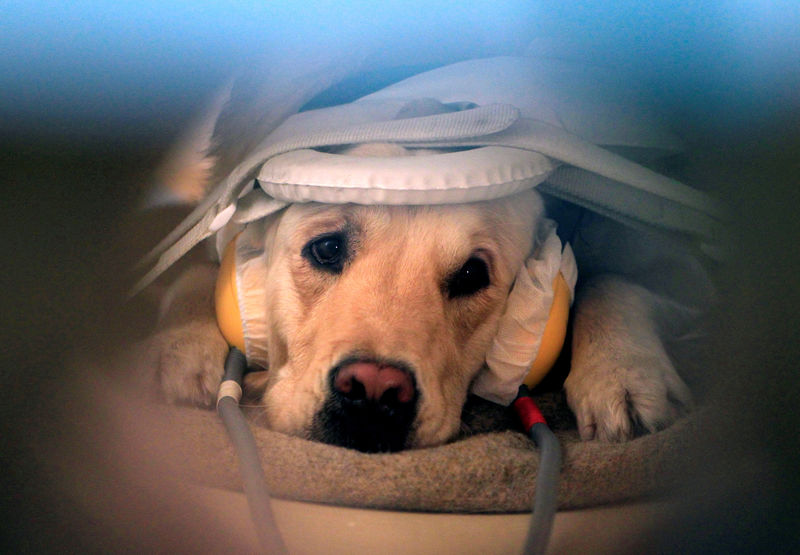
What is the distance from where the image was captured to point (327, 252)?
109 centimetres

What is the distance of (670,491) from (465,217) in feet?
1.77

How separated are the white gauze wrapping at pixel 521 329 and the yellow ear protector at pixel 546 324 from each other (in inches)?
0.6

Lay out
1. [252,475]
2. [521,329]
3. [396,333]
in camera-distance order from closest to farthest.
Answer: [252,475] → [396,333] → [521,329]

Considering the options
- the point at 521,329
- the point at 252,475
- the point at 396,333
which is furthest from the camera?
the point at 521,329

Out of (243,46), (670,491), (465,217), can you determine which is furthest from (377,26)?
(670,491)

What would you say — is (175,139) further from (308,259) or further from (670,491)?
(670,491)

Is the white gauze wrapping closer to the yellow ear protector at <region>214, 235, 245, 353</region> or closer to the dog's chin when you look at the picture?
the dog's chin

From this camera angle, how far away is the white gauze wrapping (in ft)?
3.42

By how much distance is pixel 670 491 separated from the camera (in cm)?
85

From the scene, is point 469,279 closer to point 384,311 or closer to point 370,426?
point 384,311

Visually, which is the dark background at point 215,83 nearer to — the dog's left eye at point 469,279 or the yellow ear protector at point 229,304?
the yellow ear protector at point 229,304

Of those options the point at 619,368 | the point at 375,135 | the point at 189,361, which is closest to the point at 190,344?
the point at 189,361

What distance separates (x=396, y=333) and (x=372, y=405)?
12cm

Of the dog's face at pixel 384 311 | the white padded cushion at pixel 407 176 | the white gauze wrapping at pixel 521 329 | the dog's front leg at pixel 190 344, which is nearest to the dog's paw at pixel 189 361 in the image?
the dog's front leg at pixel 190 344
